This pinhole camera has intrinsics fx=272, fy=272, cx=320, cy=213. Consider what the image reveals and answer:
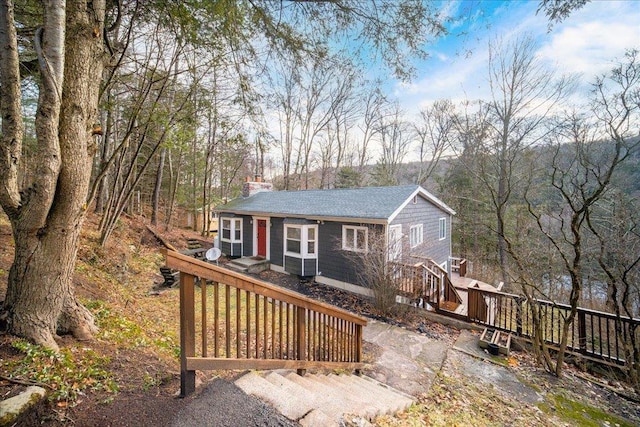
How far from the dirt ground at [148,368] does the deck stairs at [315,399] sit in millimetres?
294

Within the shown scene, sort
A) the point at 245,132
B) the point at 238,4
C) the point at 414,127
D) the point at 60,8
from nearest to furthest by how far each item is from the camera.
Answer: the point at 60,8 → the point at 238,4 → the point at 245,132 → the point at 414,127

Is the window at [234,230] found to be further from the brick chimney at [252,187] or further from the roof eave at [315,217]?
the brick chimney at [252,187]

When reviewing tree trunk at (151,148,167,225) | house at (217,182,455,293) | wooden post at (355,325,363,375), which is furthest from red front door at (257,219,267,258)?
wooden post at (355,325,363,375)

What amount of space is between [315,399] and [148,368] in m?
1.47

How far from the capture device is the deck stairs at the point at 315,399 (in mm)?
1921

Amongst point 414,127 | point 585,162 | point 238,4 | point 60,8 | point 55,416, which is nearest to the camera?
point 55,416

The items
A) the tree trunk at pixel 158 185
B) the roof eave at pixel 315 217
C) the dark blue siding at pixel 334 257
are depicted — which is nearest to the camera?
the roof eave at pixel 315 217

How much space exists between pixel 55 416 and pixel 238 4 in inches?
186

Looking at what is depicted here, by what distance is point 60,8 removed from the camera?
2088 millimetres

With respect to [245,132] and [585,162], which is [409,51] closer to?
[245,132]

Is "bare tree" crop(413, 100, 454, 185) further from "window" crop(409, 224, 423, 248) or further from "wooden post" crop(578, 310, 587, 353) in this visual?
"wooden post" crop(578, 310, 587, 353)

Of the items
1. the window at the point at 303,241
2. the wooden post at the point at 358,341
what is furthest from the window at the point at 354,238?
the wooden post at the point at 358,341

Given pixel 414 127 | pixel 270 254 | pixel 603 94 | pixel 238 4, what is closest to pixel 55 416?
pixel 238 4

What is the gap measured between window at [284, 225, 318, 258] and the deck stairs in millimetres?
7035
